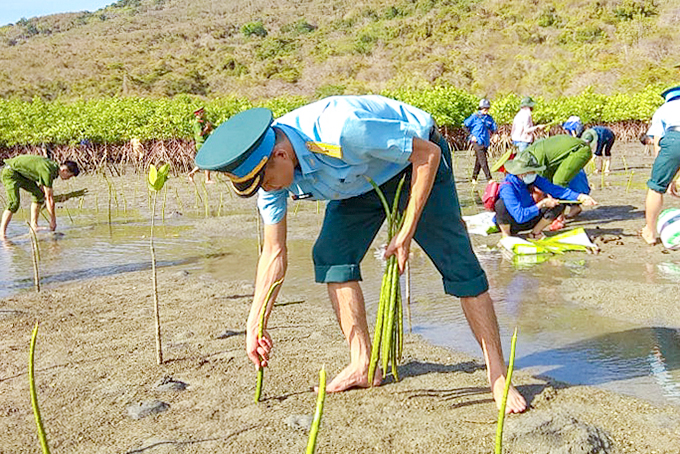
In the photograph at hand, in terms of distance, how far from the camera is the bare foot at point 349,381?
308 cm

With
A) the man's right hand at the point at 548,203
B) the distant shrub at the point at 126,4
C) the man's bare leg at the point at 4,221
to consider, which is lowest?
the man's bare leg at the point at 4,221

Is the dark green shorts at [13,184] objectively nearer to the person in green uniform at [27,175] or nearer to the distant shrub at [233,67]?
the person in green uniform at [27,175]

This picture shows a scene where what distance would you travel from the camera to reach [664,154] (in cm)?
617

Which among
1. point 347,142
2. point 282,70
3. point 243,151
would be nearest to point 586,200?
point 347,142

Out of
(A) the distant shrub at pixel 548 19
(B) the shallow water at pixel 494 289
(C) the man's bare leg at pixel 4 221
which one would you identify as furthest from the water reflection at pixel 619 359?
(A) the distant shrub at pixel 548 19

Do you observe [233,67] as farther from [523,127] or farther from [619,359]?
[619,359]

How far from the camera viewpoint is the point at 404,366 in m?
3.41

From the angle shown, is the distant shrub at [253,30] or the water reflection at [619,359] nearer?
the water reflection at [619,359]

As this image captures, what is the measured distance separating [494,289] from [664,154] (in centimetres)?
237

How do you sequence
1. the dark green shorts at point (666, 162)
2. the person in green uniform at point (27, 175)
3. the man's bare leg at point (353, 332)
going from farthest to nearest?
the person in green uniform at point (27, 175) < the dark green shorts at point (666, 162) < the man's bare leg at point (353, 332)

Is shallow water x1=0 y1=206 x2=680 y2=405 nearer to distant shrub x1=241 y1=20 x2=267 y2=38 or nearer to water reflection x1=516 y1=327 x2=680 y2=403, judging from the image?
water reflection x1=516 y1=327 x2=680 y2=403

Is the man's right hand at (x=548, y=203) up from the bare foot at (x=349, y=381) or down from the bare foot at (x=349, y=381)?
down

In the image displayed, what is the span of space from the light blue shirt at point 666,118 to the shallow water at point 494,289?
142 centimetres

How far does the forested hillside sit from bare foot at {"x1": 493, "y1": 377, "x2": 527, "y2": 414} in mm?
36285
